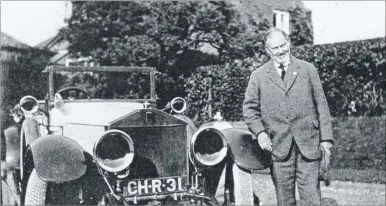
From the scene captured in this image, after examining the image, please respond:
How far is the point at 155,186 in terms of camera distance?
4.56m

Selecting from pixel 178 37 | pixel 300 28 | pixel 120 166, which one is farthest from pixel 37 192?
pixel 300 28

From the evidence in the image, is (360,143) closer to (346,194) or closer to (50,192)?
(346,194)

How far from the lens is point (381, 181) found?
7391mm

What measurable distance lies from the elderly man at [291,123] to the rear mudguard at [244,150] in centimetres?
65

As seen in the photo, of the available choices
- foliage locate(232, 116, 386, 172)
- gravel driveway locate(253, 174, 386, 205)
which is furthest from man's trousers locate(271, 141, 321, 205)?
foliage locate(232, 116, 386, 172)

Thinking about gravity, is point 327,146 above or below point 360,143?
above

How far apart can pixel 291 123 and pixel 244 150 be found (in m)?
1.03

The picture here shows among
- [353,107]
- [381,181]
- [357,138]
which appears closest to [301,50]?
[353,107]

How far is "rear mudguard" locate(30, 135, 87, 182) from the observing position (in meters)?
4.27

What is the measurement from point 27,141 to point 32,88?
10.9 metres

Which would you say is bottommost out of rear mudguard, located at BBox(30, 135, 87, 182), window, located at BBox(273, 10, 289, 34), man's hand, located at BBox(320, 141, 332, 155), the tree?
rear mudguard, located at BBox(30, 135, 87, 182)

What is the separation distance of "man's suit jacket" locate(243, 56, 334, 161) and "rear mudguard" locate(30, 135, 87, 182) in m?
1.52

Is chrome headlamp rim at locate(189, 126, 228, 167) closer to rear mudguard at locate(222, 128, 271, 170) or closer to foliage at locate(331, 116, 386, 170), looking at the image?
rear mudguard at locate(222, 128, 271, 170)

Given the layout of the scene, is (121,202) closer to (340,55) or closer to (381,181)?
(381,181)
